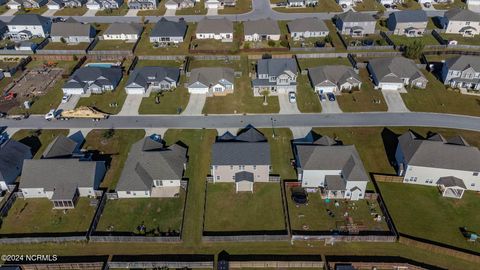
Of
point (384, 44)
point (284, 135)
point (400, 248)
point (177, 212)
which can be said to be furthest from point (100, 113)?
point (384, 44)

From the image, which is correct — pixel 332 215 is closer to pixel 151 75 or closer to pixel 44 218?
pixel 44 218

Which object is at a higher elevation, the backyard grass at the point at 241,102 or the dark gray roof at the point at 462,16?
the dark gray roof at the point at 462,16

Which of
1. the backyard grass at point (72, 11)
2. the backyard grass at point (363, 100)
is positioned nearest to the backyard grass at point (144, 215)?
the backyard grass at point (363, 100)

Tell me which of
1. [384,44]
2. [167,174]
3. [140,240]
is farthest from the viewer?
[384,44]

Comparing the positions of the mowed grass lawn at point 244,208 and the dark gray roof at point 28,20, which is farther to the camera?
the dark gray roof at point 28,20

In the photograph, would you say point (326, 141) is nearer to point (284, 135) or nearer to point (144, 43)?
point (284, 135)

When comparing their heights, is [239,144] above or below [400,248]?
above

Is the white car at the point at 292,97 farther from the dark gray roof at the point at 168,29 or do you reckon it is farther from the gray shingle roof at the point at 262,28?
the dark gray roof at the point at 168,29
